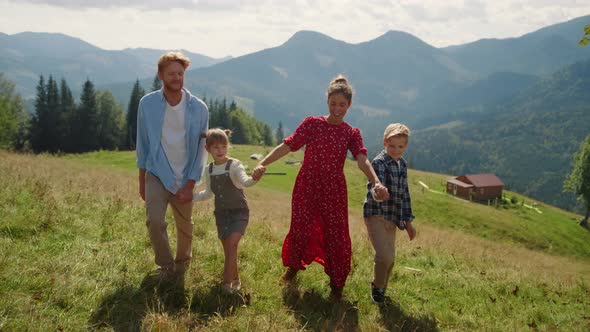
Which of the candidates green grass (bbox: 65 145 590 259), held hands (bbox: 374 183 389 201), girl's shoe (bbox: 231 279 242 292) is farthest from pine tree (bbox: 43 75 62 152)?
held hands (bbox: 374 183 389 201)

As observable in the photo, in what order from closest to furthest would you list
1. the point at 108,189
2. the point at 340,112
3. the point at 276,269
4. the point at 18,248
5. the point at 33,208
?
the point at 18,248 < the point at 340,112 < the point at 276,269 < the point at 33,208 < the point at 108,189

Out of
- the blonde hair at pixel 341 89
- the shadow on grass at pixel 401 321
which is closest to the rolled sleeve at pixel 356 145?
the blonde hair at pixel 341 89

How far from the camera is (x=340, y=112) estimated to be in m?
5.50

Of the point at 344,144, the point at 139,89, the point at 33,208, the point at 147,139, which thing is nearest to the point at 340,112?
the point at 344,144

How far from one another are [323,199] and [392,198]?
1.01 meters

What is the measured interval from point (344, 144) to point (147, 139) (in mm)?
2573

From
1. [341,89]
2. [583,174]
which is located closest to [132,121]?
[583,174]

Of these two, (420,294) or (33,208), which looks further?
(33,208)

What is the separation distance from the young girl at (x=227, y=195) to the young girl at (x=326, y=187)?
0.44 meters

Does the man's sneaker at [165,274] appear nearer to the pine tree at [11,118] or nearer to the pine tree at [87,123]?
the pine tree at [11,118]

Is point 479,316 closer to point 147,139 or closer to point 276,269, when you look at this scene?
point 276,269

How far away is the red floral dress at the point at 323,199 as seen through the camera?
Result: 556 cm

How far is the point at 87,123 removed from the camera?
6894 centimetres

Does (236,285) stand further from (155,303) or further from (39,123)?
(39,123)
